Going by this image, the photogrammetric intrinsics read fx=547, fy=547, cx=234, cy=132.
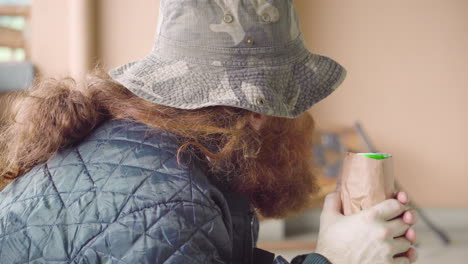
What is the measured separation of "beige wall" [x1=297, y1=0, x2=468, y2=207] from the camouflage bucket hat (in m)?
2.68

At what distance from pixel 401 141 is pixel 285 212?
2.66 m

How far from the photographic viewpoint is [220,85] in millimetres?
835

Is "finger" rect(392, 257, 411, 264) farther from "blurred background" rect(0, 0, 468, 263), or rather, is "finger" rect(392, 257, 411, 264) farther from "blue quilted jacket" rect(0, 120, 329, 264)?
"blurred background" rect(0, 0, 468, 263)

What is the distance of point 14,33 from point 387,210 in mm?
2706

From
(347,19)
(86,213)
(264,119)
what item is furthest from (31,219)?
(347,19)

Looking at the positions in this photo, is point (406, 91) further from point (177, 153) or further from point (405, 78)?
point (177, 153)

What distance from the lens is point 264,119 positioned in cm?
90

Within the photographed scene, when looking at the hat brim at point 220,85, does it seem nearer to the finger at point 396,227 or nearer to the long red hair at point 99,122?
the long red hair at point 99,122

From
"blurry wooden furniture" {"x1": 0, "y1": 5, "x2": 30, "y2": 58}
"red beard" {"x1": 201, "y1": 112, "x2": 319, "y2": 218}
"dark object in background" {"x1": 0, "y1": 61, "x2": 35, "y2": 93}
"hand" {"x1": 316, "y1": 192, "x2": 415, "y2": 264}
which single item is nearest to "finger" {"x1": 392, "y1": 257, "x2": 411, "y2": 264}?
"hand" {"x1": 316, "y1": 192, "x2": 415, "y2": 264}

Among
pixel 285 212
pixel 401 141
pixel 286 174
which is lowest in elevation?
pixel 401 141

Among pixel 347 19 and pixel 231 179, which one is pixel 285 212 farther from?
pixel 347 19

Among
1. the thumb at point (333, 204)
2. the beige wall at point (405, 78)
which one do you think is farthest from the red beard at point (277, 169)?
the beige wall at point (405, 78)

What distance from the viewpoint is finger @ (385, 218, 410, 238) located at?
Result: 83 centimetres

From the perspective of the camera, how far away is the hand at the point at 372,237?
0.83 metres
